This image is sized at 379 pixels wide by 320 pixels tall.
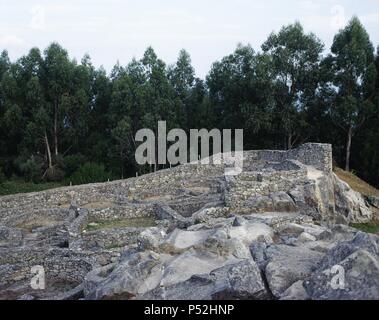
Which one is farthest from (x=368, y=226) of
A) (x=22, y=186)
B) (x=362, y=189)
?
(x=22, y=186)

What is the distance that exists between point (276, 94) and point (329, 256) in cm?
3040

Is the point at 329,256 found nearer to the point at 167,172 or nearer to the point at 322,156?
the point at 322,156

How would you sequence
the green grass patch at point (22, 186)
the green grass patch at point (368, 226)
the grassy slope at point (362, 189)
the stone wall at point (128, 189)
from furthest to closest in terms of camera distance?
the green grass patch at point (22, 186) → the stone wall at point (128, 189) → the grassy slope at point (362, 189) → the green grass patch at point (368, 226)

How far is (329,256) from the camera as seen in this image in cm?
891

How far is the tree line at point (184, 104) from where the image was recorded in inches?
1432

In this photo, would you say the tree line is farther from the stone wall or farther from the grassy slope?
the stone wall

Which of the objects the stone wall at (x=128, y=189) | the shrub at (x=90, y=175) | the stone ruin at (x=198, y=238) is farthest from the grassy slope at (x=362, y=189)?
the shrub at (x=90, y=175)

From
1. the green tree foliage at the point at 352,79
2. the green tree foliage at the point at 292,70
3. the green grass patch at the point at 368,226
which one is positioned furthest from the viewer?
the green tree foliage at the point at 292,70

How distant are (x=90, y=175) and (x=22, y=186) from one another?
4897 millimetres

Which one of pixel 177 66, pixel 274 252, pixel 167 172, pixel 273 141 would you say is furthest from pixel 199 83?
pixel 274 252

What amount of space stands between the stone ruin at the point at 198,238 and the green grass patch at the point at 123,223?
55 millimetres

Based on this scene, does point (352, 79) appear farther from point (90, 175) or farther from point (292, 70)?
point (90, 175)

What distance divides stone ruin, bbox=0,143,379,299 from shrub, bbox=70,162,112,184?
834 centimetres

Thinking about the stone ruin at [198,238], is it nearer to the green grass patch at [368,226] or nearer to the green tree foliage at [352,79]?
the green grass patch at [368,226]
